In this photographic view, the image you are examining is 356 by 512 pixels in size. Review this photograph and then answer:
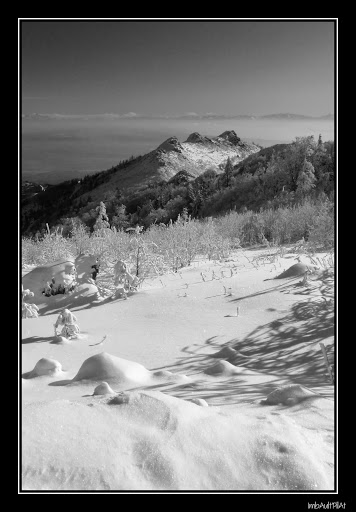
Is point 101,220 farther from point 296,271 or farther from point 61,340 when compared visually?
point 61,340

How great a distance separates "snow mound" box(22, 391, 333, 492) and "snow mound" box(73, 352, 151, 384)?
3.19ft

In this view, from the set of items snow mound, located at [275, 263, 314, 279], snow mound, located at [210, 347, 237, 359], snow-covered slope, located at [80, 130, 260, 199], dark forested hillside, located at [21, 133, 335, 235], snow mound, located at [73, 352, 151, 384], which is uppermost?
snow-covered slope, located at [80, 130, 260, 199]

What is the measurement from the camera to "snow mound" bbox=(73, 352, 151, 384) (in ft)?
10.8

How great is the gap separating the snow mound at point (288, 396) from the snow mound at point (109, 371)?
1.09m

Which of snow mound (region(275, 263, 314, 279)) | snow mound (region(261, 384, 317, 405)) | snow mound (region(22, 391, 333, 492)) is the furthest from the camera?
snow mound (region(275, 263, 314, 279))

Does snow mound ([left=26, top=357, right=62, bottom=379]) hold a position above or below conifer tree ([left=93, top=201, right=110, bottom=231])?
below

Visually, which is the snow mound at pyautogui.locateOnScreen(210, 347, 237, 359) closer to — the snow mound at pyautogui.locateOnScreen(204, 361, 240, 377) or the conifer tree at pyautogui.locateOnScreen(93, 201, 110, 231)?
the snow mound at pyautogui.locateOnScreen(204, 361, 240, 377)

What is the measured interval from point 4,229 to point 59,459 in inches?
67.8

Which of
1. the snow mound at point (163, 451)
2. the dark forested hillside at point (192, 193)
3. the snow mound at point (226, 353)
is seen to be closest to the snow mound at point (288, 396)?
the snow mound at point (163, 451)

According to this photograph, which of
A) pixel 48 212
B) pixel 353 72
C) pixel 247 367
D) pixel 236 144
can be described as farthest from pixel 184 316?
pixel 236 144

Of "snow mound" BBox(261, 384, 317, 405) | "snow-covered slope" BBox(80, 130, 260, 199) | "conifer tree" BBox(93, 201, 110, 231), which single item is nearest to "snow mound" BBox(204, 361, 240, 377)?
"snow mound" BBox(261, 384, 317, 405)

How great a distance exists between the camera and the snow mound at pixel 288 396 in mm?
2715

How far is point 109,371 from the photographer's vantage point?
3312mm

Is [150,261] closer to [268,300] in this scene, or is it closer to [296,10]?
[268,300]
